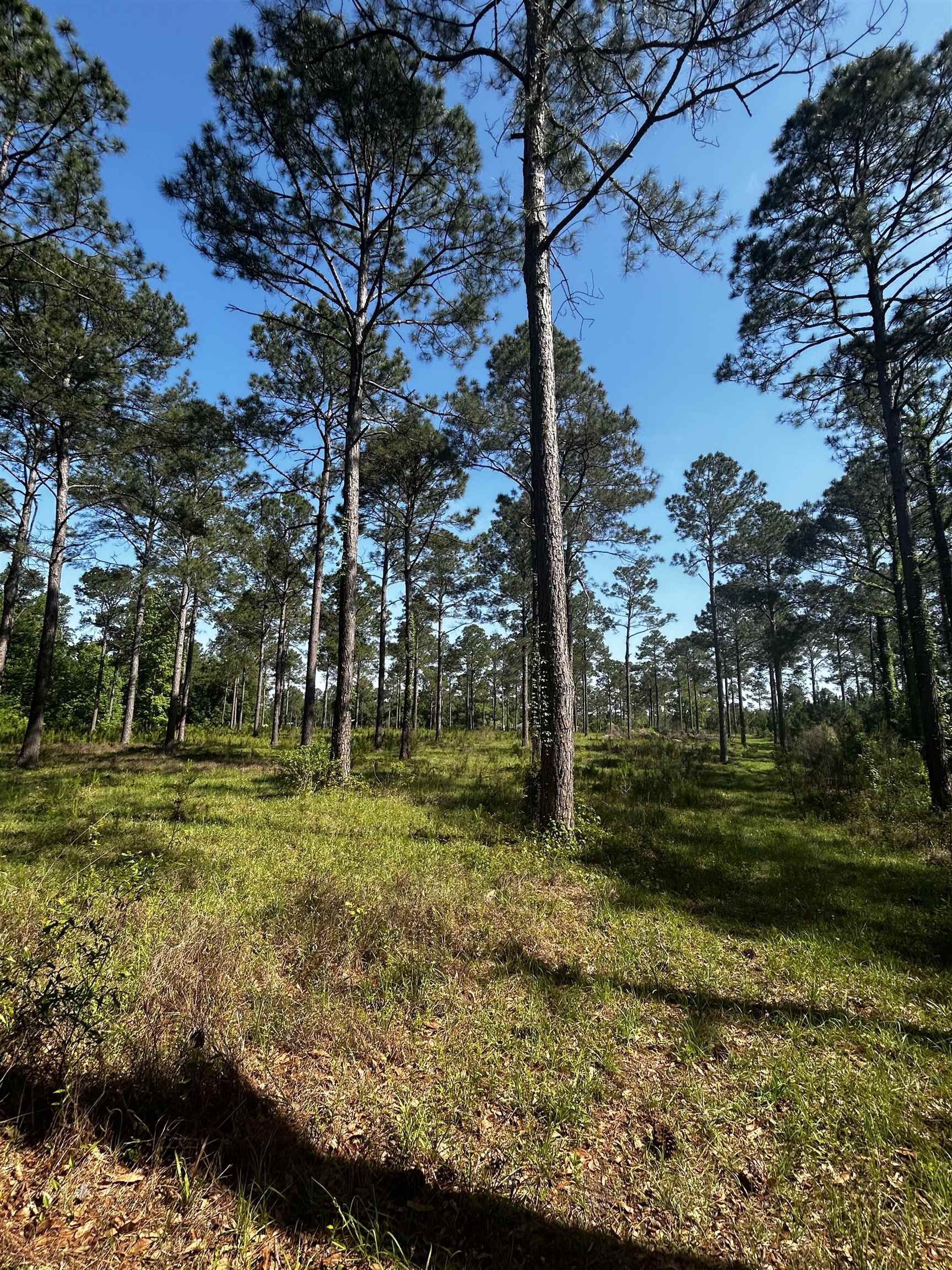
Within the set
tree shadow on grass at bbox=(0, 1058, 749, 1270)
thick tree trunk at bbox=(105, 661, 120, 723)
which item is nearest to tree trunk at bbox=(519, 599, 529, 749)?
tree shadow on grass at bbox=(0, 1058, 749, 1270)

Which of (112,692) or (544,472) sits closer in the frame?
(544,472)

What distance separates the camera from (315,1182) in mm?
1907

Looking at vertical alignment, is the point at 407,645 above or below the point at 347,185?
below

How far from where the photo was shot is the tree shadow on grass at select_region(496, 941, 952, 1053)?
3.11 meters

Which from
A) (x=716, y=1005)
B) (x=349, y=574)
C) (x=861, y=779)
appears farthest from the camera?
(x=861, y=779)

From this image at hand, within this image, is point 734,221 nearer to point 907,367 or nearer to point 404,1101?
point 907,367

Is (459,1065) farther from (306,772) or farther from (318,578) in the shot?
(318,578)

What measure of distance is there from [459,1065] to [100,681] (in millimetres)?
36400

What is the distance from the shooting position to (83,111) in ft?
23.9

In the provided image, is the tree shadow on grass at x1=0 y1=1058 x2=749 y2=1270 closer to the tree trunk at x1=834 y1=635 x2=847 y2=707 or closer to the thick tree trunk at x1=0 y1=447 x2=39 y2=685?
the thick tree trunk at x1=0 y1=447 x2=39 y2=685

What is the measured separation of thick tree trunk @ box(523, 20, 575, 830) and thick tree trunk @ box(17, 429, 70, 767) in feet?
42.8

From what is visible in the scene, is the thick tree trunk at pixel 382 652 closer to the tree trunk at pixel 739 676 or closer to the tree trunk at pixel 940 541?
the tree trunk at pixel 940 541

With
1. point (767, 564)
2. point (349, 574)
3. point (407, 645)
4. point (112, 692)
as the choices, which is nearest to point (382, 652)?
point (407, 645)

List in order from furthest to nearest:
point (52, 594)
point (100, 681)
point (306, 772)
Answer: point (100, 681), point (52, 594), point (306, 772)
